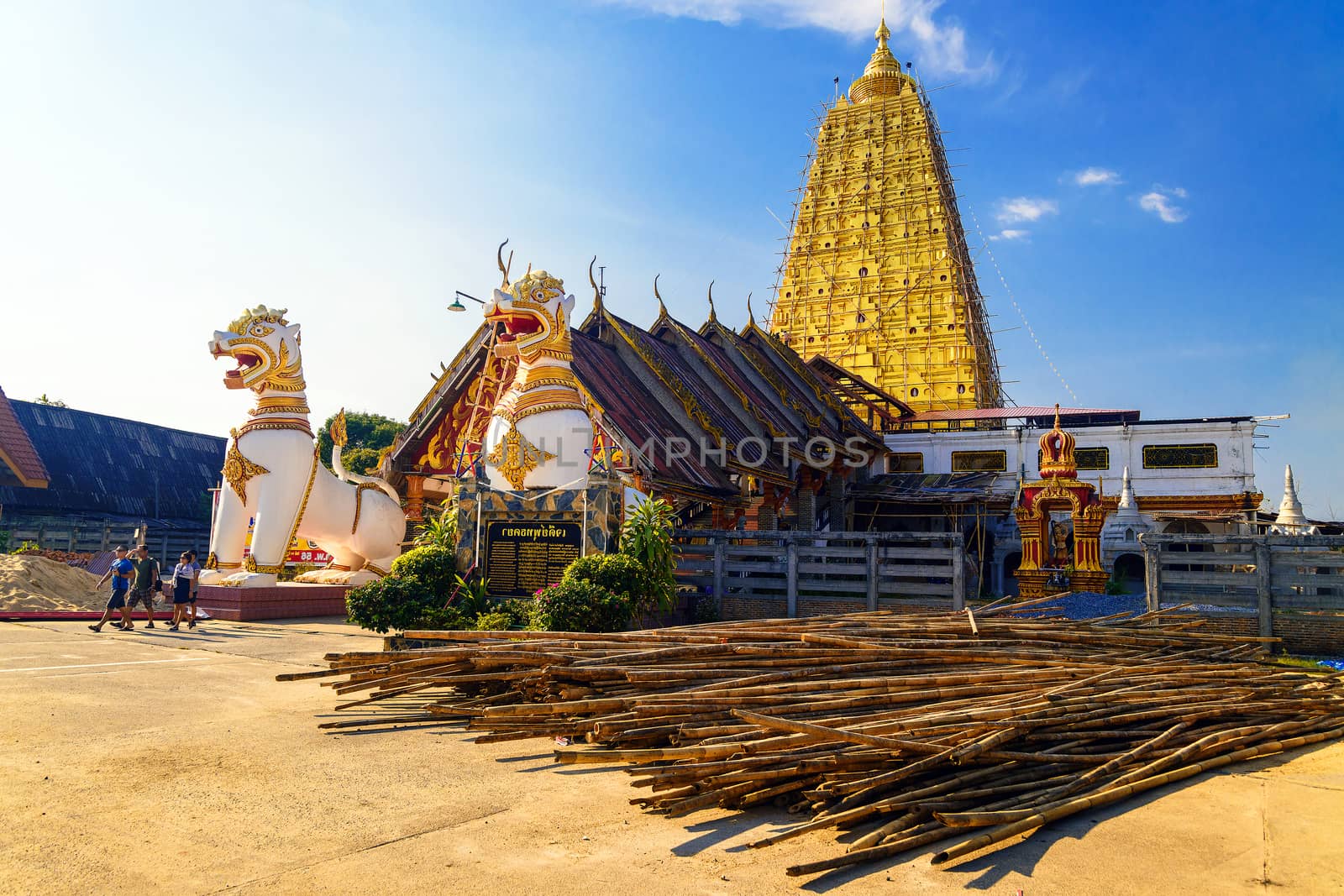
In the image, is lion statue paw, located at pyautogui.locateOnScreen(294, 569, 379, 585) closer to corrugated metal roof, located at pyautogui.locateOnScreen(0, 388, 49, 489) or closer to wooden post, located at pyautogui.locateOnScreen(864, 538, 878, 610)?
wooden post, located at pyautogui.locateOnScreen(864, 538, 878, 610)

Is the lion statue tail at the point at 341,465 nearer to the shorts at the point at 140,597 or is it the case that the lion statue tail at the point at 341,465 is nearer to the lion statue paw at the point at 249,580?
the lion statue paw at the point at 249,580

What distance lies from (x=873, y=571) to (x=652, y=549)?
3527 mm

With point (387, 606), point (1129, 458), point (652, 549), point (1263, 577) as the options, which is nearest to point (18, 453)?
point (387, 606)

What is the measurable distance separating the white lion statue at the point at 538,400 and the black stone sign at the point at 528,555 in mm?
1632

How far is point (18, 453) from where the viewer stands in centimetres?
2408

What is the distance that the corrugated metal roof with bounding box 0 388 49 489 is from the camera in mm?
23797

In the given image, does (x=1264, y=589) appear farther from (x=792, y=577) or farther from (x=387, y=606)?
(x=387, y=606)

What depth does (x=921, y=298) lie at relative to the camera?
3225 centimetres

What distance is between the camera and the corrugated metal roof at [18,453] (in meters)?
23.8

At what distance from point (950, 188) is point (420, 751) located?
3615 centimetres

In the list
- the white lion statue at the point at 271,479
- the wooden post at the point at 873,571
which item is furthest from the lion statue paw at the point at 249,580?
the wooden post at the point at 873,571

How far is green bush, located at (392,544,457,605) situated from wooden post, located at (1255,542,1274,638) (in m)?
9.42

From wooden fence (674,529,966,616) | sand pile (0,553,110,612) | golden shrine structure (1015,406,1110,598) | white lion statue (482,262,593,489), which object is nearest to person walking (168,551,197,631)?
sand pile (0,553,110,612)

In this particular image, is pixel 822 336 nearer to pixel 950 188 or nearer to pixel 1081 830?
pixel 950 188
